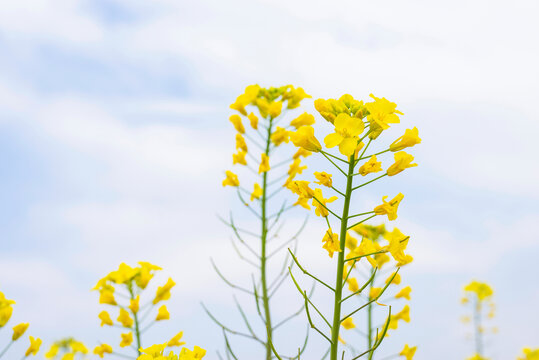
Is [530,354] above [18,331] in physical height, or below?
above

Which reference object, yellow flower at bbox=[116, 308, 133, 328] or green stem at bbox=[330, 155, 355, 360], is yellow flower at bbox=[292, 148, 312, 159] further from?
green stem at bbox=[330, 155, 355, 360]

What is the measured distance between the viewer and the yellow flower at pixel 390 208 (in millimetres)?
2240

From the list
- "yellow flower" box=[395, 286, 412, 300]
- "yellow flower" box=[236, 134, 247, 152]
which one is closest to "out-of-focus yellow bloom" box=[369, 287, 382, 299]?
"yellow flower" box=[395, 286, 412, 300]

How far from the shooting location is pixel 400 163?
2.28 meters

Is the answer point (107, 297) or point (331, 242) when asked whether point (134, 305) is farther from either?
point (331, 242)

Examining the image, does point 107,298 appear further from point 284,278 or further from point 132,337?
point 284,278

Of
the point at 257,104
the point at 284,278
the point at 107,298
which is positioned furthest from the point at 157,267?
the point at 257,104

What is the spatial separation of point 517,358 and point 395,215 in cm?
387

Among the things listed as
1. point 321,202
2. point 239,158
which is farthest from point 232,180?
point 321,202

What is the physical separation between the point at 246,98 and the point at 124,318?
5.35 ft

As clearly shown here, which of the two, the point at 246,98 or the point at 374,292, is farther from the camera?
the point at 246,98

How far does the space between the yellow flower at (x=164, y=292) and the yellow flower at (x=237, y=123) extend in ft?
3.69

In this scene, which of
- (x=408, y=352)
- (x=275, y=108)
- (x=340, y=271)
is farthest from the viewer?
(x=275, y=108)

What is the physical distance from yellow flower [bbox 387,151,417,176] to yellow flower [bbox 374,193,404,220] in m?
0.10
